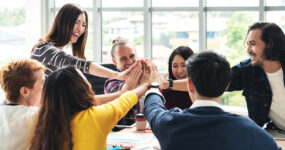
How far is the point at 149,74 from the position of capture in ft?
8.51

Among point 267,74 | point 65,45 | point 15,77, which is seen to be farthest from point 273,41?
point 15,77

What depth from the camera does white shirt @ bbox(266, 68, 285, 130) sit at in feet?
8.14

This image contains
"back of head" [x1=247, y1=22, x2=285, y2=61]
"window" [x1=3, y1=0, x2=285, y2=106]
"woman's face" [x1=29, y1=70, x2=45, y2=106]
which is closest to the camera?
"woman's face" [x1=29, y1=70, x2=45, y2=106]

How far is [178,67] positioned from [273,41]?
0.93 meters

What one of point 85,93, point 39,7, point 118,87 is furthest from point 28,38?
point 85,93

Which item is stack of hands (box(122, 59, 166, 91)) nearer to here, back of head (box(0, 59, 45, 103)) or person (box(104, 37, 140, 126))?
person (box(104, 37, 140, 126))

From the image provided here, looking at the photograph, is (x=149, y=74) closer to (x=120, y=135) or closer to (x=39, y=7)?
(x=120, y=135)

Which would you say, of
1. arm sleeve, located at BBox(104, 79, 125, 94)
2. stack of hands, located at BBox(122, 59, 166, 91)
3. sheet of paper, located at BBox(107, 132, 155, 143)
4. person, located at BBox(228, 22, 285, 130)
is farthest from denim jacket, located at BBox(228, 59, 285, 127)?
arm sleeve, located at BBox(104, 79, 125, 94)

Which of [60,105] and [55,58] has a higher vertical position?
[55,58]

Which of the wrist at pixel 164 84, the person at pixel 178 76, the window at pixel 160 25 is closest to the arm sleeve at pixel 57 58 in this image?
the wrist at pixel 164 84

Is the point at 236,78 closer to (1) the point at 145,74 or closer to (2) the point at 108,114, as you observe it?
(1) the point at 145,74

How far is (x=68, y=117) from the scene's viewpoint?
5.91ft

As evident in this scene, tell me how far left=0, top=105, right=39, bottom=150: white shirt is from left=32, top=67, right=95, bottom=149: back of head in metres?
0.14

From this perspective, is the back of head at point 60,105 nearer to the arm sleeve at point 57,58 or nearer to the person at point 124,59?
the arm sleeve at point 57,58
